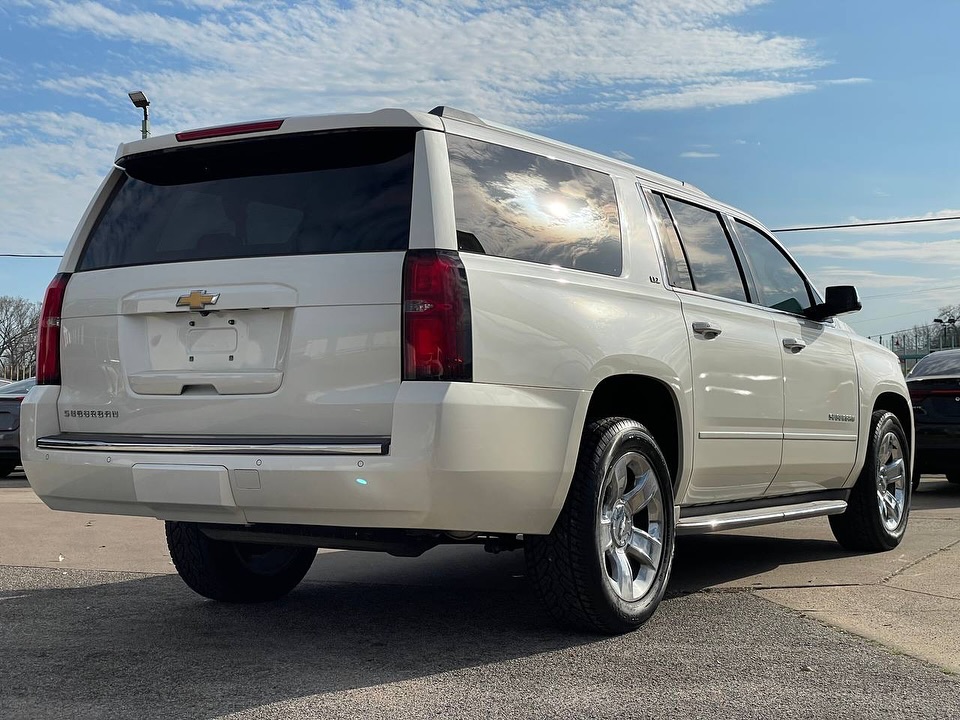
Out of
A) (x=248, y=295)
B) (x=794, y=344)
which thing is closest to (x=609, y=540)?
(x=248, y=295)

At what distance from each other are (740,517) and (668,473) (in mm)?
710

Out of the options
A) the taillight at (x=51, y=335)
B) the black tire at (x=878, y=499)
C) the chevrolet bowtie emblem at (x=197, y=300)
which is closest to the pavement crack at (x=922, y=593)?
the black tire at (x=878, y=499)

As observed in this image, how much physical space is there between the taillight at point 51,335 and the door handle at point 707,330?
2724 mm

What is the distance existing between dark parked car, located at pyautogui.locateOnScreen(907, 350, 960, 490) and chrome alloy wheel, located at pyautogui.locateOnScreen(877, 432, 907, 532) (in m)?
3.38

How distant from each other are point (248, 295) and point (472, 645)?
159 cm

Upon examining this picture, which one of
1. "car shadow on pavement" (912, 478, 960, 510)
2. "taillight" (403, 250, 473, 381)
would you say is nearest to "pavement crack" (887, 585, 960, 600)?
"taillight" (403, 250, 473, 381)

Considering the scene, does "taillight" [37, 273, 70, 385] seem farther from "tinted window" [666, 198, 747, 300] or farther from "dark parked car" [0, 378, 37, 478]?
"dark parked car" [0, 378, 37, 478]

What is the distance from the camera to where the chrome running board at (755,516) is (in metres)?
5.03

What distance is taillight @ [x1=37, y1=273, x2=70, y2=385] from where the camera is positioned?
4.52m

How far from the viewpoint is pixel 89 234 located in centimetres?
466

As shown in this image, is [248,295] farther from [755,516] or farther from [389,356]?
[755,516]

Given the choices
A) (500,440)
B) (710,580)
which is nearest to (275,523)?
(500,440)

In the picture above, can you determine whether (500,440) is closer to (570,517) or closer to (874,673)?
(570,517)

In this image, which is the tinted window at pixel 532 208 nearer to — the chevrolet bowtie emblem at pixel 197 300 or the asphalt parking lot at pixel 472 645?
the chevrolet bowtie emblem at pixel 197 300
